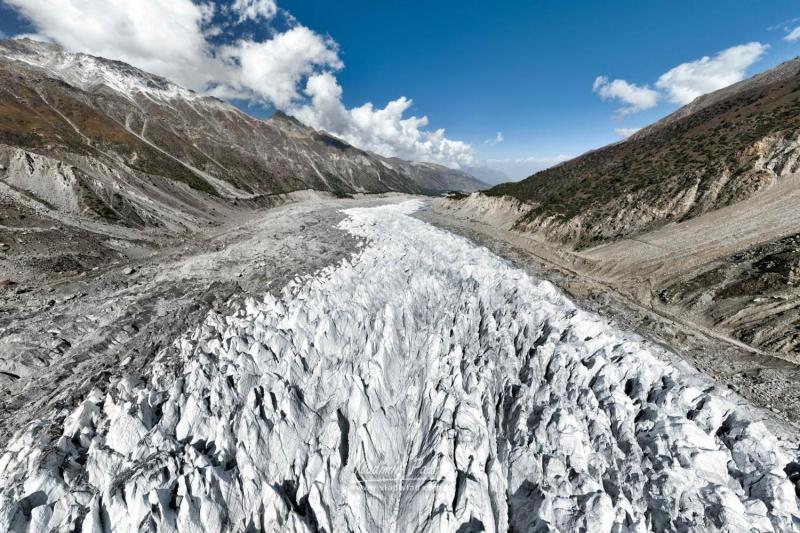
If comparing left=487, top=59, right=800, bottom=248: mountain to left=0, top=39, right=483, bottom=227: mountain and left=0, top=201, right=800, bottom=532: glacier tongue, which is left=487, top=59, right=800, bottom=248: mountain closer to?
left=0, top=201, right=800, bottom=532: glacier tongue

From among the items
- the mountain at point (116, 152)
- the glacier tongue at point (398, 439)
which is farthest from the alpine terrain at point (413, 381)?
the mountain at point (116, 152)

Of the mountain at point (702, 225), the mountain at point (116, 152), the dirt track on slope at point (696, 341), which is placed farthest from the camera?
the mountain at point (116, 152)

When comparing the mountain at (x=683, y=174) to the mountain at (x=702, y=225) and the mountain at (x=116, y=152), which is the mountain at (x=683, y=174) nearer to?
the mountain at (x=702, y=225)

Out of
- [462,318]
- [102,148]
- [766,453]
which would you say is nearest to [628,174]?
[462,318]

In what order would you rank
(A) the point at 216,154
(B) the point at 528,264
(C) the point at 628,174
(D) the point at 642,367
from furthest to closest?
(A) the point at 216,154 < (C) the point at 628,174 < (B) the point at 528,264 < (D) the point at 642,367

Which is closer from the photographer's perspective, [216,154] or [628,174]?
[628,174]

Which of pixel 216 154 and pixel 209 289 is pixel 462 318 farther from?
pixel 216 154
